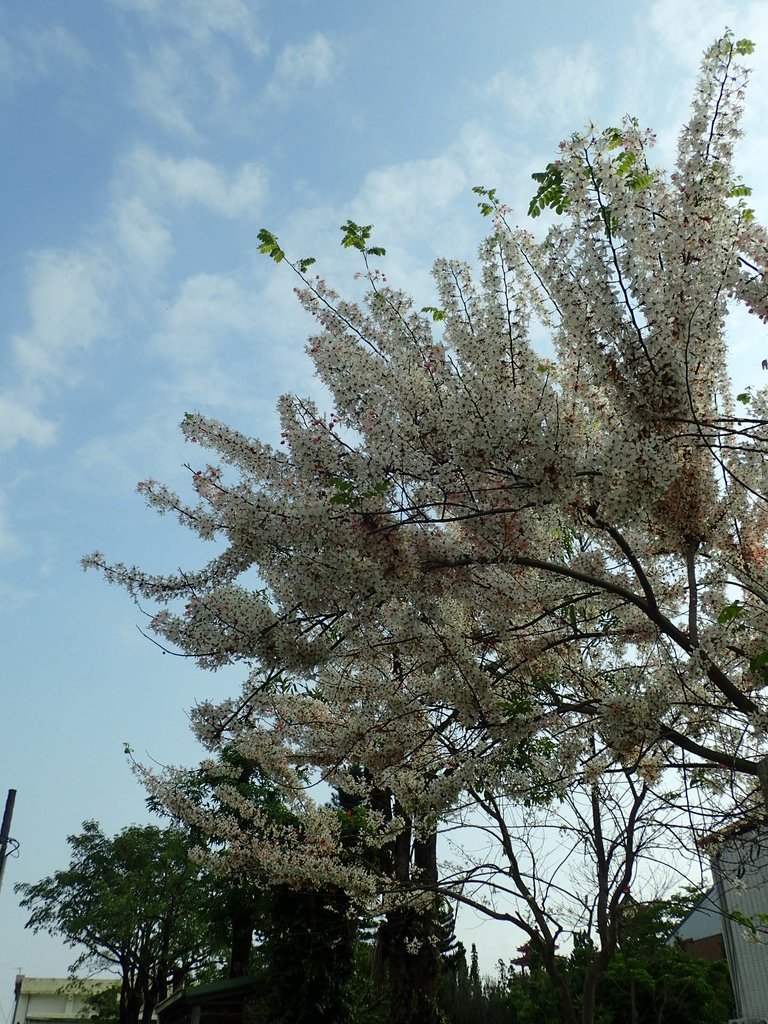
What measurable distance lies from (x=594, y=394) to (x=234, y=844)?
8283 mm

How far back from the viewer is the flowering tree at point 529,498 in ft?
13.1

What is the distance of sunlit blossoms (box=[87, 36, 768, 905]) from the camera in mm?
3979

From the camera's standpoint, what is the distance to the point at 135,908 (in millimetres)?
20562

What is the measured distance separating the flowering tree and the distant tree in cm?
1781

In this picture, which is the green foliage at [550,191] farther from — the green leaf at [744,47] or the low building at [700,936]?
the low building at [700,936]

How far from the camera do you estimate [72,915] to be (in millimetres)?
A: 22656

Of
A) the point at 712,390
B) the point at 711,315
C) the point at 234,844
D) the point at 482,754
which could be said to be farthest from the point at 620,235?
the point at 234,844

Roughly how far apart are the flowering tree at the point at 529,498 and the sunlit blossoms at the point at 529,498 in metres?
0.02

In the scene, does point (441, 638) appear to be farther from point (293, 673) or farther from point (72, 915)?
point (72, 915)

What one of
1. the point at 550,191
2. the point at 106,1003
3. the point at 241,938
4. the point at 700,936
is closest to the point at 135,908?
the point at 241,938

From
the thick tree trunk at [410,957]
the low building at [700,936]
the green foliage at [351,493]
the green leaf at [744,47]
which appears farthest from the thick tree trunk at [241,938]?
the green leaf at [744,47]

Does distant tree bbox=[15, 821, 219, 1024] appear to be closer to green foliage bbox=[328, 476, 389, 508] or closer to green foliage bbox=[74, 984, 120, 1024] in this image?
green foliage bbox=[74, 984, 120, 1024]

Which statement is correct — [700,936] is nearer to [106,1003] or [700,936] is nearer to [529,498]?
[106,1003]

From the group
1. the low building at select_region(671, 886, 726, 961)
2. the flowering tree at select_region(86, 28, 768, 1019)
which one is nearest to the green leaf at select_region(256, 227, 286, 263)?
the flowering tree at select_region(86, 28, 768, 1019)
